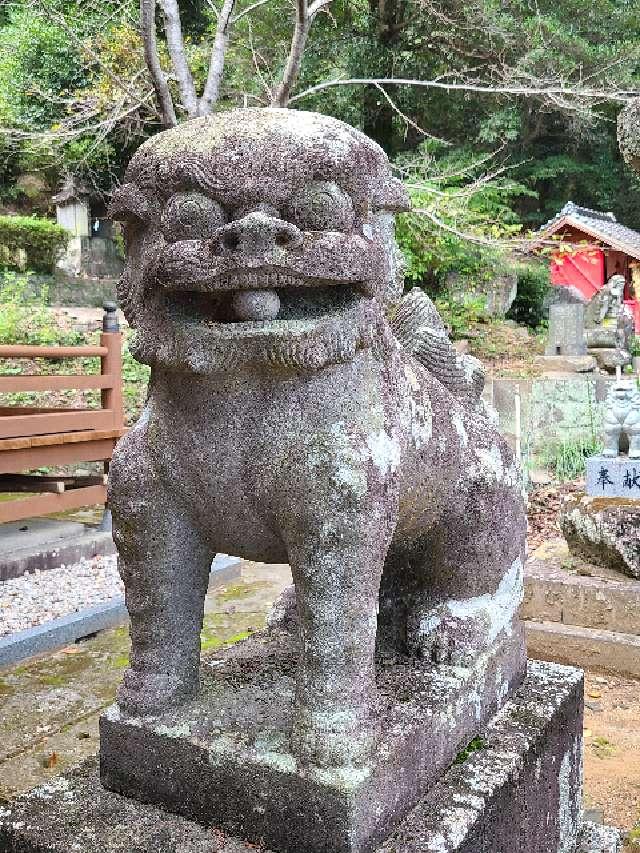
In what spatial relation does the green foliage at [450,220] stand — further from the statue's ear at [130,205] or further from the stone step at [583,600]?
the statue's ear at [130,205]

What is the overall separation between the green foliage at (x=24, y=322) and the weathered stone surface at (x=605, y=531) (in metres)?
6.88

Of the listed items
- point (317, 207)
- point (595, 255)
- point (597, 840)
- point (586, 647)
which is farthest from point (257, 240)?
point (595, 255)

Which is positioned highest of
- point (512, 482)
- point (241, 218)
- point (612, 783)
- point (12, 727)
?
point (241, 218)

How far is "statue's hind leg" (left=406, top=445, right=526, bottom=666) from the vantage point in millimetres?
1587

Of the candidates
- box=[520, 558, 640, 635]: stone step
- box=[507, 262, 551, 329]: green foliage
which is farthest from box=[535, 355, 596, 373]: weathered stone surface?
box=[520, 558, 640, 635]: stone step

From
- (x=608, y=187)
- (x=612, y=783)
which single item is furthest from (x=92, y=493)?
(x=608, y=187)

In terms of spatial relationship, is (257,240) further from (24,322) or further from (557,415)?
(24,322)

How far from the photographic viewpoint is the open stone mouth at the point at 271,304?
1.15 m

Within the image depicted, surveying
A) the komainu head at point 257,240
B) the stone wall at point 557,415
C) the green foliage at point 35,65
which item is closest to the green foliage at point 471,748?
the komainu head at point 257,240

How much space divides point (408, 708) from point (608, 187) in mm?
20156

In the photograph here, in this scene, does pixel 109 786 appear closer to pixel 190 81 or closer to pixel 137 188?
pixel 137 188

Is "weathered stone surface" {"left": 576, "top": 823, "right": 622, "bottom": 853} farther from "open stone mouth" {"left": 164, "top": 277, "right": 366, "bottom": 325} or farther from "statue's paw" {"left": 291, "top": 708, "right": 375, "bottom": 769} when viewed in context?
"open stone mouth" {"left": 164, "top": 277, "right": 366, "bottom": 325}

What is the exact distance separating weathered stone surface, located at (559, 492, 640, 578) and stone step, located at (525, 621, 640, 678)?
1.28 ft

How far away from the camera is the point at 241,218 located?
1.12 meters
